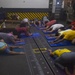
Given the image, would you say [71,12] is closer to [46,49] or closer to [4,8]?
[4,8]

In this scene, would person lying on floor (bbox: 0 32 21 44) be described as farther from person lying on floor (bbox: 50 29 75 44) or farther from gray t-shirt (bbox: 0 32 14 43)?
person lying on floor (bbox: 50 29 75 44)

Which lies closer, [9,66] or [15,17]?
[9,66]

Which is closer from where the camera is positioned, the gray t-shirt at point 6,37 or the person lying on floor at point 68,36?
the gray t-shirt at point 6,37

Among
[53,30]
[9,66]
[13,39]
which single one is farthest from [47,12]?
[9,66]

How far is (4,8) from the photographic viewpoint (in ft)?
41.4

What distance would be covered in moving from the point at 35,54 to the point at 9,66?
1.20 meters

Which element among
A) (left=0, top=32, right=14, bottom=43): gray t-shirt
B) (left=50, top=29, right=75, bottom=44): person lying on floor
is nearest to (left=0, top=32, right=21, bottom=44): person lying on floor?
(left=0, top=32, right=14, bottom=43): gray t-shirt

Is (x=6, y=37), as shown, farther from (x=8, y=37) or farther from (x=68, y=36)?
(x=68, y=36)

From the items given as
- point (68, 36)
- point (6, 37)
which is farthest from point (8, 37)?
point (68, 36)

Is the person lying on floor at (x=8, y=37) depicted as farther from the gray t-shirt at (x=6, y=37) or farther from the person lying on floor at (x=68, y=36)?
the person lying on floor at (x=68, y=36)

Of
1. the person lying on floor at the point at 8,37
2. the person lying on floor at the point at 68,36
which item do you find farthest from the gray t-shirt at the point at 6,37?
the person lying on floor at the point at 68,36

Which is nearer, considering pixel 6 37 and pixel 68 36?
pixel 6 37

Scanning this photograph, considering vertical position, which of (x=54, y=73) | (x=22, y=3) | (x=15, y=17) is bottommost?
(x=54, y=73)

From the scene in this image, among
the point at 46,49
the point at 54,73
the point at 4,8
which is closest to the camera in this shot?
the point at 54,73
